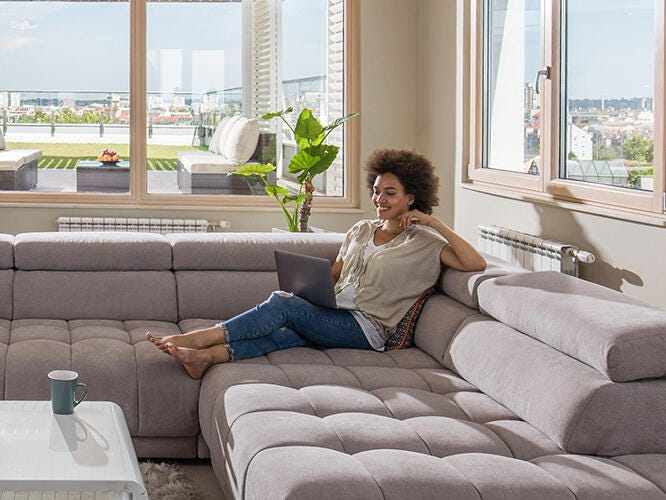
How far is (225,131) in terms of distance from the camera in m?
6.72

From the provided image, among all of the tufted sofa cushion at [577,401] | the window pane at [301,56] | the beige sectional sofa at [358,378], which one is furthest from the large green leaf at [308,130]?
the tufted sofa cushion at [577,401]

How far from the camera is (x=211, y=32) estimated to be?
668 cm

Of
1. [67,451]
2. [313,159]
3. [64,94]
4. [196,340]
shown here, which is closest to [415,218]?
[196,340]

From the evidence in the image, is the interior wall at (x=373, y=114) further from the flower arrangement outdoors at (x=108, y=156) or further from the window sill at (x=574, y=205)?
the window sill at (x=574, y=205)

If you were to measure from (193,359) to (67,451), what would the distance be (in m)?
0.98

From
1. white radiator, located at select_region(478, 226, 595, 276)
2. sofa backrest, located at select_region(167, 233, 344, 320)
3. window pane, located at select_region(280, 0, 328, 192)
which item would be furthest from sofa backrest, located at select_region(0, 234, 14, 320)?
window pane, located at select_region(280, 0, 328, 192)

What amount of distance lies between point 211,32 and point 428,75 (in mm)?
1546

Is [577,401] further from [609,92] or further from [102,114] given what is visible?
[102,114]

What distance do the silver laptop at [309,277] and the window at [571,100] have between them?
4.03 ft

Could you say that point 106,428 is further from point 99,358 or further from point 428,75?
point 428,75

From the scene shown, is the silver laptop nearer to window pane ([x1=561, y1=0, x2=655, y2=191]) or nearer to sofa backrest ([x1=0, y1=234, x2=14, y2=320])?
sofa backrest ([x1=0, y1=234, x2=14, y2=320])

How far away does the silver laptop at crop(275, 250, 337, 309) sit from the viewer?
3.52 m

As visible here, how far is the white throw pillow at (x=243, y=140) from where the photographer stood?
6.68 meters

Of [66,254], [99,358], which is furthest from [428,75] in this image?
[99,358]
